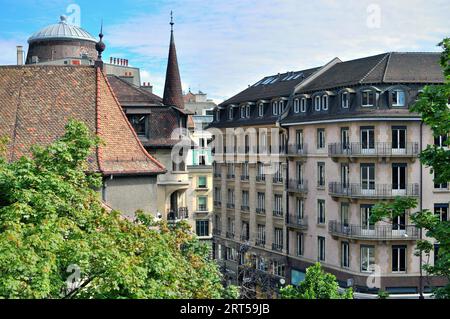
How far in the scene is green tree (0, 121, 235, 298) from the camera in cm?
1070

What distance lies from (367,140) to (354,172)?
6.72 ft

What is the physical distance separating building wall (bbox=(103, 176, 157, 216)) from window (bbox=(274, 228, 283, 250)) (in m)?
25.2

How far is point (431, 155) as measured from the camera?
43.7ft

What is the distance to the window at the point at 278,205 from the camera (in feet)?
156

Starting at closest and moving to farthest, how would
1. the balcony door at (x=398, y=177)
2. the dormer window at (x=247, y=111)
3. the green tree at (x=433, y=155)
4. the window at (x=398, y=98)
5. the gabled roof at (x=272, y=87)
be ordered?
1. the green tree at (x=433, y=155)
2. the window at (x=398, y=98)
3. the balcony door at (x=398, y=177)
4. the gabled roof at (x=272, y=87)
5. the dormer window at (x=247, y=111)

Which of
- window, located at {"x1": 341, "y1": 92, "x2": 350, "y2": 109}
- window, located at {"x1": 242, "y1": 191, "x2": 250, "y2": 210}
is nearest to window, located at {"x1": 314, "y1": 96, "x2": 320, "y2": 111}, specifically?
window, located at {"x1": 341, "y1": 92, "x2": 350, "y2": 109}

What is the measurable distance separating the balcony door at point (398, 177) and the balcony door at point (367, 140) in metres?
1.62

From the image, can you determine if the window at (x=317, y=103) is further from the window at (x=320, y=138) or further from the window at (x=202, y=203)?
the window at (x=202, y=203)

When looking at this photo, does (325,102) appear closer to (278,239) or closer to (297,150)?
(297,150)

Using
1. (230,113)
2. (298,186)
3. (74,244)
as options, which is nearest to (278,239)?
(298,186)

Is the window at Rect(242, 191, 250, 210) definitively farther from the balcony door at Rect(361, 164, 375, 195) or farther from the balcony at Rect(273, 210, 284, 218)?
the balcony door at Rect(361, 164, 375, 195)

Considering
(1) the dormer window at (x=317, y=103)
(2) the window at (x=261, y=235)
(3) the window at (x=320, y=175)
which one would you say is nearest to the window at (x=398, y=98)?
(1) the dormer window at (x=317, y=103)

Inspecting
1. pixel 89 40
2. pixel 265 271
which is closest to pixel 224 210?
pixel 265 271
